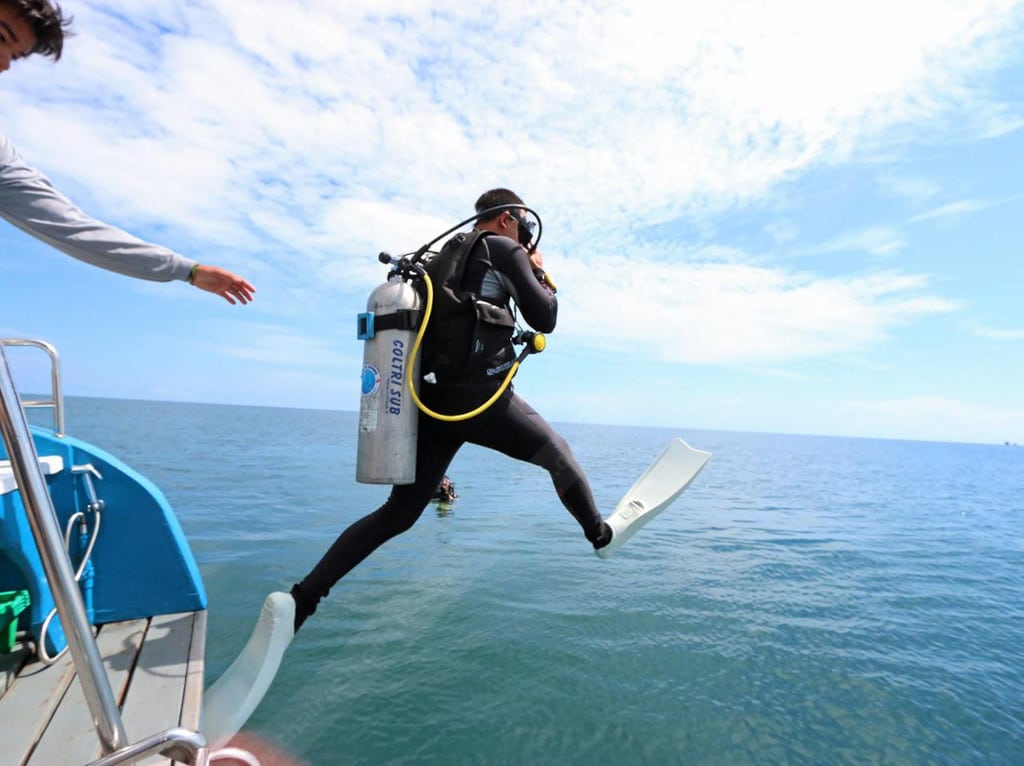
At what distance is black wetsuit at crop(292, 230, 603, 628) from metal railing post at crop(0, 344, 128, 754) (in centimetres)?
174

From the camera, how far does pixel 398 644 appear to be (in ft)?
15.3

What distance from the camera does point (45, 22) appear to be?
155 cm

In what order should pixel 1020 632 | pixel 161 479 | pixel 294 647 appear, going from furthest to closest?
1. pixel 161 479
2. pixel 1020 632
3. pixel 294 647

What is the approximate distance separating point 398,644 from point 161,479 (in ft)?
50.1

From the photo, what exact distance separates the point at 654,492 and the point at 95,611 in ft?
13.1

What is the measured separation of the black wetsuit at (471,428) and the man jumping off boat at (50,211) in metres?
1.54

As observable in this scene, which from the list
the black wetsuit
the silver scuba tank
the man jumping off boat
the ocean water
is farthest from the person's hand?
the ocean water

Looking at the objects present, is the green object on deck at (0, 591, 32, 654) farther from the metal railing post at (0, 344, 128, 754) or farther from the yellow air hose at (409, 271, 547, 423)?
the yellow air hose at (409, 271, 547, 423)

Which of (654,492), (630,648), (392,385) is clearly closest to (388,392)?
(392,385)

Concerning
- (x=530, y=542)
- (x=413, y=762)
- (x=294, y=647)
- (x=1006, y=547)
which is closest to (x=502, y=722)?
(x=413, y=762)

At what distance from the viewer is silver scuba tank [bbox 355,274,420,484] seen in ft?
10.0

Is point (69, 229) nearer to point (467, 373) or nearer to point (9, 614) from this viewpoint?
point (467, 373)

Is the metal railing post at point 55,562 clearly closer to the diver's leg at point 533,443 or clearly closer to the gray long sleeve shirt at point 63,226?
the gray long sleeve shirt at point 63,226

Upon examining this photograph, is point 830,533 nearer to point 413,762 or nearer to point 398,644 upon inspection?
point 398,644
